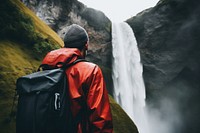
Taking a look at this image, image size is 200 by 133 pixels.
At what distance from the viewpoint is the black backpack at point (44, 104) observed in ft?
4.39

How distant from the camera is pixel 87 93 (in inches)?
60.4

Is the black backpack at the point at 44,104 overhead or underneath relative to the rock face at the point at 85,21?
underneath

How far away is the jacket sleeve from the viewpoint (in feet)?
4.50

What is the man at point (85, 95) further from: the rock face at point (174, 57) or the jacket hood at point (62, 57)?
the rock face at point (174, 57)

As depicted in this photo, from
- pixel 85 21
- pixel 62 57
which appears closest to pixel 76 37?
pixel 62 57

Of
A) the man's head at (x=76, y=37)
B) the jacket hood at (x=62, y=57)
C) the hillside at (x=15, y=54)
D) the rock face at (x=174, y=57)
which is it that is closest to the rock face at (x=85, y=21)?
the rock face at (x=174, y=57)

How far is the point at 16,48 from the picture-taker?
4.97m

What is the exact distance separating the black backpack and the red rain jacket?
0.08 metres

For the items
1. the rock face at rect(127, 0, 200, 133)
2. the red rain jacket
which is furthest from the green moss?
the rock face at rect(127, 0, 200, 133)

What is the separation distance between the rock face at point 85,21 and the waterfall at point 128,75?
0.85m

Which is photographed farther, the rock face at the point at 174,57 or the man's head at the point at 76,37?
the rock face at the point at 174,57

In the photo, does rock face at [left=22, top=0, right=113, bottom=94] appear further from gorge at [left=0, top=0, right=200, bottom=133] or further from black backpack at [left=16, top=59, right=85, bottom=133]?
black backpack at [left=16, top=59, right=85, bottom=133]

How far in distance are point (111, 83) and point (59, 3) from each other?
10680 millimetres

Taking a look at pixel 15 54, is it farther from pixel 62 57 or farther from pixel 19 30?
pixel 62 57
